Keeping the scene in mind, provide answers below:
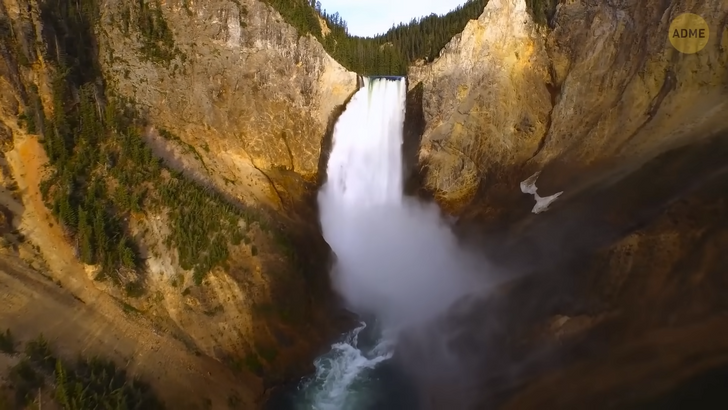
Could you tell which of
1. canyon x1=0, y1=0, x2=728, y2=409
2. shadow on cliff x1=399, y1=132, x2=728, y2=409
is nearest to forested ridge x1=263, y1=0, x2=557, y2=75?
canyon x1=0, y1=0, x2=728, y2=409

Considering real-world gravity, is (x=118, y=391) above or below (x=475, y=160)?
below

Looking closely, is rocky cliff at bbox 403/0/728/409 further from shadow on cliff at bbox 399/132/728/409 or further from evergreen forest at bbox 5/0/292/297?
evergreen forest at bbox 5/0/292/297

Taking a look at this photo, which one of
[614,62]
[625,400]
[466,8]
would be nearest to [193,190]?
[625,400]

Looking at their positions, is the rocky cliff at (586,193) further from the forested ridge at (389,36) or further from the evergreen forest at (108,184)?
the evergreen forest at (108,184)

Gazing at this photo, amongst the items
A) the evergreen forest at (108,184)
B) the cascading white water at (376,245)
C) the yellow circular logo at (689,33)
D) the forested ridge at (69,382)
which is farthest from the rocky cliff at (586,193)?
the evergreen forest at (108,184)

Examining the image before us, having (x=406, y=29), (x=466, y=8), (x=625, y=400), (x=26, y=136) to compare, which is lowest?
(x=625, y=400)

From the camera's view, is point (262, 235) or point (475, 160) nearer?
point (262, 235)

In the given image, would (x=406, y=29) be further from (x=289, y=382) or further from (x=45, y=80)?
(x=289, y=382)
